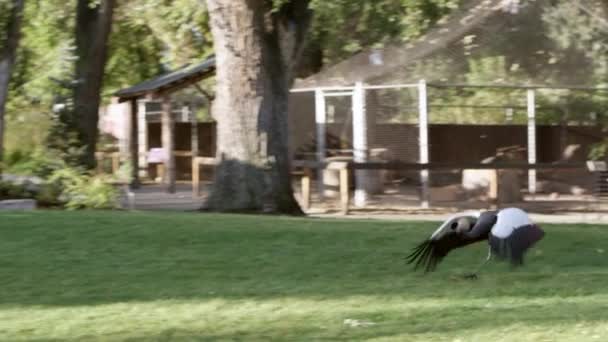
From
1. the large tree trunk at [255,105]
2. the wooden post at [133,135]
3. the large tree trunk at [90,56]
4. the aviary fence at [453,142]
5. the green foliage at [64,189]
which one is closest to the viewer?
the large tree trunk at [255,105]

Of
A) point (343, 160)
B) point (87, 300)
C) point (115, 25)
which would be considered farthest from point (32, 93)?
point (87, 300)

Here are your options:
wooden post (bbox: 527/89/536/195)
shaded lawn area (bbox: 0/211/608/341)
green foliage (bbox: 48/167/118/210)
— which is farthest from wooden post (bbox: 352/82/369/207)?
shaded lawn area (bbox: 0/211/608/341)

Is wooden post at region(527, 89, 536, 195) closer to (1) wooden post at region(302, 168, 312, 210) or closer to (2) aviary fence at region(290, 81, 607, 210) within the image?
(2) aviary fence at region(290, 81, 607, 210)

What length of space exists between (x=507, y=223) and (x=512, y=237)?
124 millimetres

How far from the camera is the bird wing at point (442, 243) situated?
1057cm

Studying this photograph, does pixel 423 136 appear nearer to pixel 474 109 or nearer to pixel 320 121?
pixel 474 109

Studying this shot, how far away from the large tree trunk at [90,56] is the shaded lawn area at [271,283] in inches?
399

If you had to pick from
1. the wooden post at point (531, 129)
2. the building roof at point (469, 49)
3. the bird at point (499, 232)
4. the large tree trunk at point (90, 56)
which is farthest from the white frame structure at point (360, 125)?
the bird at point (499, 232)

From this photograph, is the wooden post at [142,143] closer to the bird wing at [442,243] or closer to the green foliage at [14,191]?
the green foliage at [14,191]

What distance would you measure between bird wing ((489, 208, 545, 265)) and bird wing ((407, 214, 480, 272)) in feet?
0.90

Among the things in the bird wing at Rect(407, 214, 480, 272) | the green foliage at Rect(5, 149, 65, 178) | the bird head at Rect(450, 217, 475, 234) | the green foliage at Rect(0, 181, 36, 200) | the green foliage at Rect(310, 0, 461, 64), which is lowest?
the bird wing at Rect(407, 214, 480, 272)

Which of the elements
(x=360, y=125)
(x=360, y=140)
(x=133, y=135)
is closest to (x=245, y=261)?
(x=360, y=125)

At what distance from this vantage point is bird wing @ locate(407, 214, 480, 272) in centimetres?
1057

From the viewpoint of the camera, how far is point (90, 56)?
26609 millimetres
